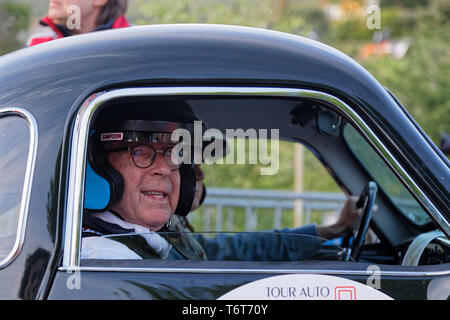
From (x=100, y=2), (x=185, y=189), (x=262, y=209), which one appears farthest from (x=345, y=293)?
(x=262, y=209)

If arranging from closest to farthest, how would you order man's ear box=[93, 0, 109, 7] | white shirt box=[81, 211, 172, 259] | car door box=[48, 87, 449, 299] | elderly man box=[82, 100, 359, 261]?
car door box=[48, 87, 449, 299] → white shirt box=[81, 211, 172, 259] → elderly man box=[82, 100, 359, 261] → man's ear box=[93, 0, 109, 7]

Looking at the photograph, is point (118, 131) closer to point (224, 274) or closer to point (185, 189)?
point (185, 189)

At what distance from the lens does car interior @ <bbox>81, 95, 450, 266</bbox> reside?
10.0ft

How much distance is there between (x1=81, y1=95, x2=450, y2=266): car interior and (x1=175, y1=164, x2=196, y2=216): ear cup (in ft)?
1.21

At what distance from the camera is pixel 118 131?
7.43 feet

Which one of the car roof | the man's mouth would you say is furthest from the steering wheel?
the car roof

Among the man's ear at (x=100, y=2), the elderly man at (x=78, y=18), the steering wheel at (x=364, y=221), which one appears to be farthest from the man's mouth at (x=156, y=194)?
the man's ear at (x=100, y=2)

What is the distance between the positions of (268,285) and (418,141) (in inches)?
25.2

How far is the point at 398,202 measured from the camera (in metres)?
3.35

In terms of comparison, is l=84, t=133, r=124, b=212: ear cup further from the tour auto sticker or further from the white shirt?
the tour auto sticker

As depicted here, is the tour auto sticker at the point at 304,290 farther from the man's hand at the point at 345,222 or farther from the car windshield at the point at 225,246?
the man's hand at the point at 345,222

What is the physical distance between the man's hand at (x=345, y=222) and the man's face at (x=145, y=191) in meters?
1.40

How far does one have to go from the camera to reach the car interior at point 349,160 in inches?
120
